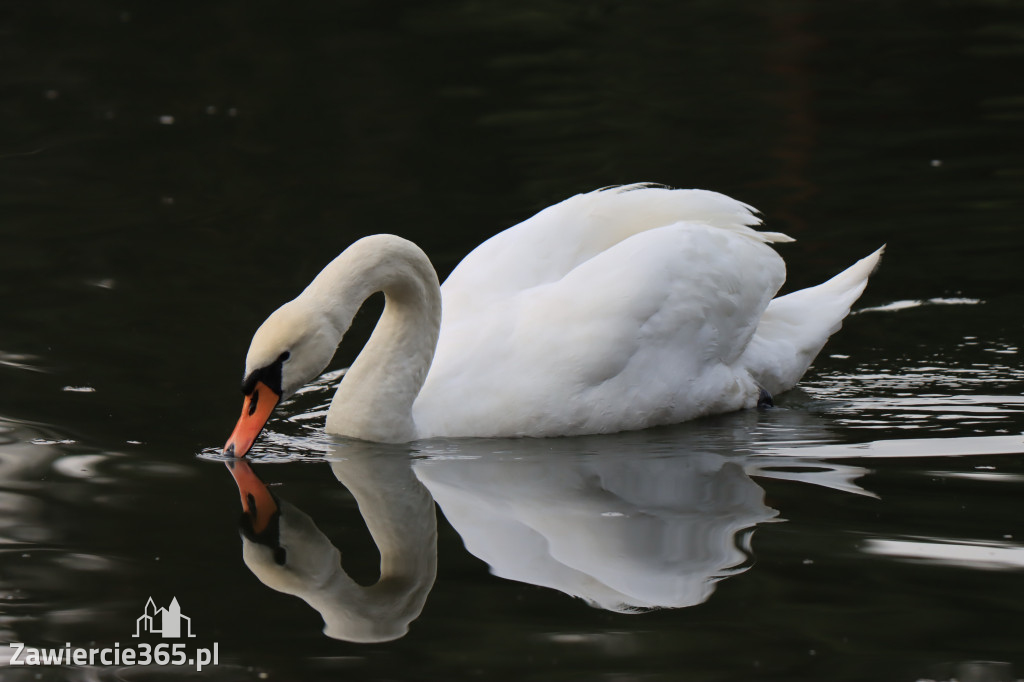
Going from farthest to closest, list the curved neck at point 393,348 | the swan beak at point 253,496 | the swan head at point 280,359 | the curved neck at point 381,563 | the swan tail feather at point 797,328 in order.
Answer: the swan tail feather at point 797,328 < the curved neck at point 393,348 < the swan head at point 280,359 < the swan beak at point 253,496 < the curved neck at point 381,563

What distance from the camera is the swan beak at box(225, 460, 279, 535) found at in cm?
615

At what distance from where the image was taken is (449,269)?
10070 millimetres

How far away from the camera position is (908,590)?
5164mm

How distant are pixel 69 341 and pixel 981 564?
17.2 ft

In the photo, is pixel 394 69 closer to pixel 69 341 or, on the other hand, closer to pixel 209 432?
pixel 69 341

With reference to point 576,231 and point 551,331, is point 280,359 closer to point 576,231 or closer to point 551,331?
point 551,331

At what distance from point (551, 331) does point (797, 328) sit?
5.59 feet

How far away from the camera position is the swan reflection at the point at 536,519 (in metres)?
5.36

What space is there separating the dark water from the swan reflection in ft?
0.08

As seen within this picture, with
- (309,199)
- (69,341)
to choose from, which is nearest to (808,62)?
(309,199)

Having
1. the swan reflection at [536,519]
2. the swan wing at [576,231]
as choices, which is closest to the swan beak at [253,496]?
the swan reflection at [536,519]

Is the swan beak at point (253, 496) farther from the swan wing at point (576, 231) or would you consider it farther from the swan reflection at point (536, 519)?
the swan wing at point (576, 231)

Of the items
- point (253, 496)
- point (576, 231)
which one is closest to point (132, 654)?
point (253, 496)

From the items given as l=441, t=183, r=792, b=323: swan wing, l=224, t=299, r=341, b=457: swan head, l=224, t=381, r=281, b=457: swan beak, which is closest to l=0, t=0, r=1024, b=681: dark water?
l=224, t=381, r=281, b=457: swan beak
